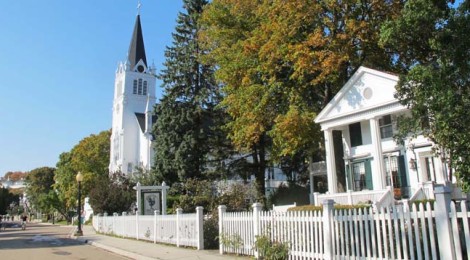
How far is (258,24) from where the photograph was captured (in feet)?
91.1

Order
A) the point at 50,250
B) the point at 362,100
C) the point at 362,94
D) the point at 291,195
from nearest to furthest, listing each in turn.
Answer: the point at 50,250, the point at 362,94, the point at 362,100, the point at 291,195

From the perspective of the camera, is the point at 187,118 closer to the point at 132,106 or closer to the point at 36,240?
the point at 36,240

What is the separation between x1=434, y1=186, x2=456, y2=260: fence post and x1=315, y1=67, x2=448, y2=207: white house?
1293 cm

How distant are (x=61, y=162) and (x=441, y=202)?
79677 millimetres

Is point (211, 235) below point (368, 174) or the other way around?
below

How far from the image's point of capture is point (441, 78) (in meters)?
11.2

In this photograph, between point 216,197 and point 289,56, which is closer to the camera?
point 289,56

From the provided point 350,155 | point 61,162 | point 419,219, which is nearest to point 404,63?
point 350,155

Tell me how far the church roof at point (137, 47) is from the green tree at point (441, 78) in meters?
66.1

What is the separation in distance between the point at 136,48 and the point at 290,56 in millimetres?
57763

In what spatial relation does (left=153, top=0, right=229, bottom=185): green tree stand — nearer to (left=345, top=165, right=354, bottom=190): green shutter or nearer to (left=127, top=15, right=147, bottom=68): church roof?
(left=345, top=165, right=354, bottom=190): green shutter

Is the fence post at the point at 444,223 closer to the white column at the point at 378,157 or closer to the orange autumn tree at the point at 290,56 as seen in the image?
the orange autumn tree at the point at 290,56

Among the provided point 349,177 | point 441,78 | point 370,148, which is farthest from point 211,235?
point 349,177

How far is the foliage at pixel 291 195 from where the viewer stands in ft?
128
